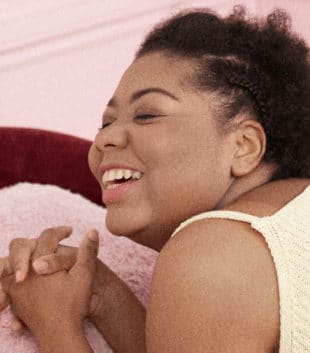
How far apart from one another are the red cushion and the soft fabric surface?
5.4 inches

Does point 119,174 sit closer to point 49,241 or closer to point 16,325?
point 49,241

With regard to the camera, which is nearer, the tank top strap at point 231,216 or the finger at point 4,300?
the tank top strap at point 231,216

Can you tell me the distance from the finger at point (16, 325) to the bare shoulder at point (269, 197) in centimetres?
38

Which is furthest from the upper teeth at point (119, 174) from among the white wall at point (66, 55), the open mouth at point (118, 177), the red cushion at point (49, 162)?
the white wall at point (66, 55)

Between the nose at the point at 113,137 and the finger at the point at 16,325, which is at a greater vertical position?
the nose at the point at 113,137

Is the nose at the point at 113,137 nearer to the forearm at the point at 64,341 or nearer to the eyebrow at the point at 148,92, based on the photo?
the eyebrow at the point at 148,92

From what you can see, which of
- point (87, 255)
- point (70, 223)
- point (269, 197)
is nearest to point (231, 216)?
point (269, 197)

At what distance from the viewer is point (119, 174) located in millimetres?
1087

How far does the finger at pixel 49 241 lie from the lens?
1.12 metres

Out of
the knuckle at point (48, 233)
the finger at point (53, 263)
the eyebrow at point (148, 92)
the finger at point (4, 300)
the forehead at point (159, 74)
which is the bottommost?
the finger at point (4, 300)

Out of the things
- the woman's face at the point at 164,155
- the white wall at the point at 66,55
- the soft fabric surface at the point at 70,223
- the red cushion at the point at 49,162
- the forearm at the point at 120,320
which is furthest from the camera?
the white wall at the point at 66,55

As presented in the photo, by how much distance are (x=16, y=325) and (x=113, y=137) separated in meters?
0.33

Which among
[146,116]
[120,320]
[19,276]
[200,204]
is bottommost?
[120,320]

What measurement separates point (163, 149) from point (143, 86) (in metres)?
0.12
